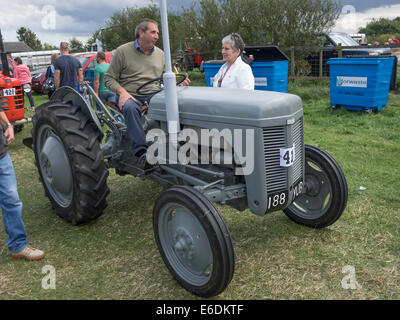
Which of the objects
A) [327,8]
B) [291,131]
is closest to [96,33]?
[327,8]

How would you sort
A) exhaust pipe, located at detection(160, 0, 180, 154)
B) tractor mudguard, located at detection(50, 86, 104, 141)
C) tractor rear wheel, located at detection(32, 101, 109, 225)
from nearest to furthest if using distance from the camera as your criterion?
exhaust pipe, located at detection(160, 0, 180, 154), tractor rear wheel, located at detection(32, 101, 109, 225), tractor mudguard, located at detection(50, 86, 104, 141)

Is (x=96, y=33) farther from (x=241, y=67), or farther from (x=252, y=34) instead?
(x=241, y=67)

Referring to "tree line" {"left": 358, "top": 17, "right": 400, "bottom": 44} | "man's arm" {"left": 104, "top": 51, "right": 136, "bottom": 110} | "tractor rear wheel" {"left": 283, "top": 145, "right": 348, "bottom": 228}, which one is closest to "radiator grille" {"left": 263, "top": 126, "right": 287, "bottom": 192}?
"tractor rear wheel" {"left": 283, "top": 145, "right": 348, "bottom": 228}

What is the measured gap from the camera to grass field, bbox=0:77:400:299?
2.60 meters

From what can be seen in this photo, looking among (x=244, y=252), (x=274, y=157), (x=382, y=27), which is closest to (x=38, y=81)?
(x=244, y=252)

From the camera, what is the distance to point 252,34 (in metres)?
13.2

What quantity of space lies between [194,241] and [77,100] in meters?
1.98

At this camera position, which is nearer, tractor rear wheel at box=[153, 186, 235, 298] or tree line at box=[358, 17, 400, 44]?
tractor rear wheel at box=[153, 186, 235, 298]

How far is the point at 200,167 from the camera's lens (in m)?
3.01

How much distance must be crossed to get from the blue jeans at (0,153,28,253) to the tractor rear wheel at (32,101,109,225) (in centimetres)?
51

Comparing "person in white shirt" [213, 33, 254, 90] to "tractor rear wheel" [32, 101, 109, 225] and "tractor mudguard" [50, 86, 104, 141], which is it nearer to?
"tractor mudguard" [50, 86, 104, 141]

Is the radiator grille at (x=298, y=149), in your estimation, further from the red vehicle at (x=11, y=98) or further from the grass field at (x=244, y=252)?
the red vehicle at (x=11, y=98)

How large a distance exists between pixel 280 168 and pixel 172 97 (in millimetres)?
971

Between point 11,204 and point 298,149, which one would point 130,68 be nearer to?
point 11,204
